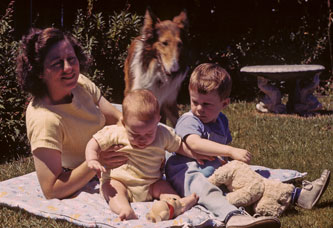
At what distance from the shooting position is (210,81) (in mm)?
3252

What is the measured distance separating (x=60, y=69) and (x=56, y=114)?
12.6 inches

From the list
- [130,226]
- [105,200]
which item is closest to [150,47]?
[105,200]

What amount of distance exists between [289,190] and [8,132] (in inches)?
128

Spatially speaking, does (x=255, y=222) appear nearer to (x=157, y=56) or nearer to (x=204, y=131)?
(x=204, y=131)

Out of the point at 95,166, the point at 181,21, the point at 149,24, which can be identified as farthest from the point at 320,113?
the point at 95,166

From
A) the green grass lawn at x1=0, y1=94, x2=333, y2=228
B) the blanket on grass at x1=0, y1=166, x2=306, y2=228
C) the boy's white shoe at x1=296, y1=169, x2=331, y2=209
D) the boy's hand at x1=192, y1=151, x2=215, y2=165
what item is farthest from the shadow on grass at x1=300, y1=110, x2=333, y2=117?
the blanket on grass at x1=0, y1=166, x2=306, y2=228

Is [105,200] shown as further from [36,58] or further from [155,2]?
[155,2]

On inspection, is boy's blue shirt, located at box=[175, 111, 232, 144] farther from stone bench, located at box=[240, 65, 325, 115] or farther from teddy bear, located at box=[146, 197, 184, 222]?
stone bench, located at box=[240, 65, 325, 115]

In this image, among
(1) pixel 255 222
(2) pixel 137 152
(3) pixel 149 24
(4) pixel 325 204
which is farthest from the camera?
(3) pixel 149 24

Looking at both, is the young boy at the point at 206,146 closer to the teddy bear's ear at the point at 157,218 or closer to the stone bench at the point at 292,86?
the teddy bear's ear at the point at 157,218

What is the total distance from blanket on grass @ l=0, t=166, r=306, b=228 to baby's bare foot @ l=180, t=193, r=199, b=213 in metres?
0.03

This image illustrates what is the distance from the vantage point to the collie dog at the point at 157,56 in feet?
16.0

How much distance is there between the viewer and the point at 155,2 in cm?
825

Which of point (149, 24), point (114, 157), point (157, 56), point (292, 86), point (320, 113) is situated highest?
point (149, 24)
